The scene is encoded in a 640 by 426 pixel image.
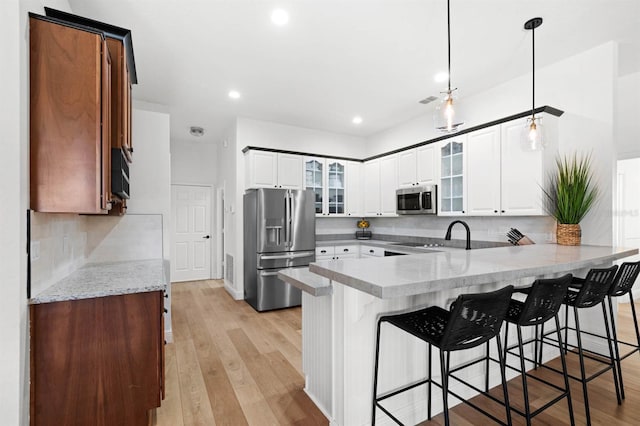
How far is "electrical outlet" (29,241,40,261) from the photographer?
1528 millimetres

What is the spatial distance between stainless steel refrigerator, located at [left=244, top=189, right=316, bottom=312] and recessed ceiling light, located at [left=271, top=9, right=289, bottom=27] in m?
2.17

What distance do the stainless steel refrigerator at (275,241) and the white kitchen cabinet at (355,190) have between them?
3.56 feet

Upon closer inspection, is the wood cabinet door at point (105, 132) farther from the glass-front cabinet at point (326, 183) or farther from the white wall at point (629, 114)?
the white wall at point (629, 114)

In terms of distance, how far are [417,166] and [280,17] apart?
283 centimetres

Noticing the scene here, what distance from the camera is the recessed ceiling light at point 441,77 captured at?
3322 millimetres

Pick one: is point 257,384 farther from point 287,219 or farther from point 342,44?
point 342,44

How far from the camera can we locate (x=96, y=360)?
164cm

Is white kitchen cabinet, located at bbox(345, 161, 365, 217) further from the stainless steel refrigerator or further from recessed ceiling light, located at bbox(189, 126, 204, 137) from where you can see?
recessed ceiling light, located at bbox(189, 126, 204, 137)

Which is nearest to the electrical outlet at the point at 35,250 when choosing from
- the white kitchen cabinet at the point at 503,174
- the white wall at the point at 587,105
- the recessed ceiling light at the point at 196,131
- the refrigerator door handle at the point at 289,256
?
the refrigerator door handle at the point at 289,256

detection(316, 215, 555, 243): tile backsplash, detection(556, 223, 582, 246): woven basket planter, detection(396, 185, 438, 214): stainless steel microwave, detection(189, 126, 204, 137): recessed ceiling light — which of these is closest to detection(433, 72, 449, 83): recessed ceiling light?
detection(396, 185, 438, 214): stainless steel microwave

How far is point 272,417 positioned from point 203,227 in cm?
497

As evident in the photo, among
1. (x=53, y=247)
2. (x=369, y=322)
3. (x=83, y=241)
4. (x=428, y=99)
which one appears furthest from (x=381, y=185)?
(x=53, y=247)

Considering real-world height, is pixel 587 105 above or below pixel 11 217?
above

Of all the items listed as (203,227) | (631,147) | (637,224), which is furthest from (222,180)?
(637,224)
